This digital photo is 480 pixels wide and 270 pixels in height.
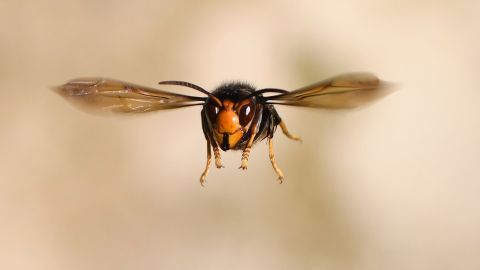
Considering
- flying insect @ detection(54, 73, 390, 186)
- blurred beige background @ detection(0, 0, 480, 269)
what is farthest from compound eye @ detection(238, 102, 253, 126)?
blurred beige background @ detection(0, 0, 480, 269)

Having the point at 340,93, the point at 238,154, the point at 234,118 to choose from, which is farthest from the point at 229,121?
the point at 238,154

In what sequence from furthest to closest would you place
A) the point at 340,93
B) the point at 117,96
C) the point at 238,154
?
the point at 238,154, the point at 117,96, the point at 340,93

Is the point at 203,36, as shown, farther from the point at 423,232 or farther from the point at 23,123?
the point at 423,232

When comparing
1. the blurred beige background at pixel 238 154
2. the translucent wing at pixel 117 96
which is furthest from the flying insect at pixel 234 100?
the blurred beige background at pixel 238 154

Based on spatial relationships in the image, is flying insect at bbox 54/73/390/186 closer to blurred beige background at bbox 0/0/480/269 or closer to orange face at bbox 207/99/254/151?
orange face at bbox 207/99/254/151

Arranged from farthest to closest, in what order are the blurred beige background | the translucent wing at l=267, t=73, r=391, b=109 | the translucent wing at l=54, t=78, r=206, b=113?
the blurred beige background < the translucent wing at l=54, t=78, r=206, b=113 < the translucent wing at l=267, t=73, r=391, b=109

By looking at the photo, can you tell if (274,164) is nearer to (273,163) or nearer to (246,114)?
(273,163)

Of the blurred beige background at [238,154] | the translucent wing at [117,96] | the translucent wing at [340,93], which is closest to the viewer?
the translucent wing at [340,93]

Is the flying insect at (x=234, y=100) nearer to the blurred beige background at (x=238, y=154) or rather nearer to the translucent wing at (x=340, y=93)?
the translucent wing at (x=340, y=93)
